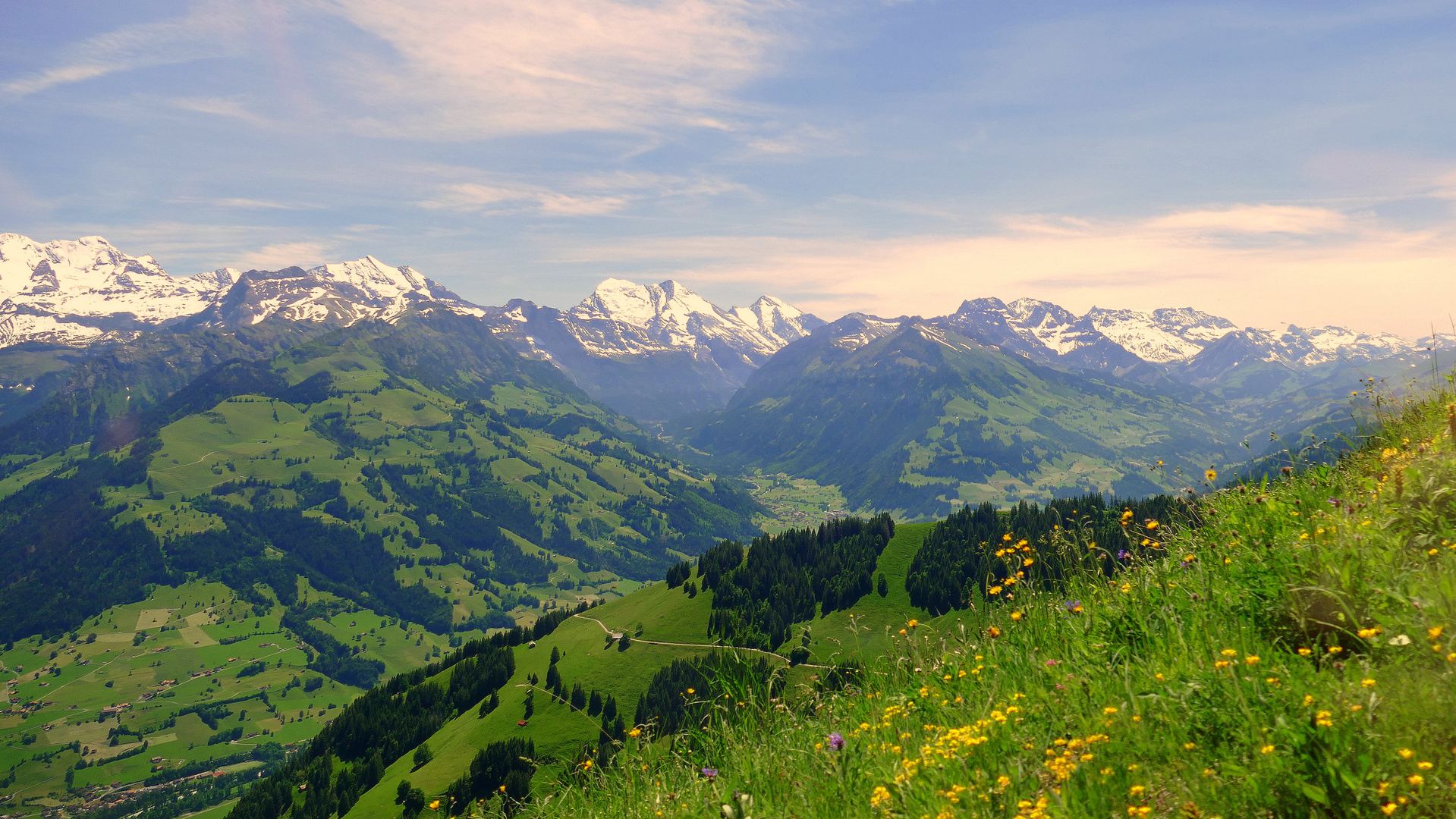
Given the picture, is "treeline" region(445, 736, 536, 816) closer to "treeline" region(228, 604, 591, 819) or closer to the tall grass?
"treeline" region(228, 604, 591, 819)

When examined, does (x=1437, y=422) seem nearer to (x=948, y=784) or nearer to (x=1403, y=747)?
(x=1403, y=747)

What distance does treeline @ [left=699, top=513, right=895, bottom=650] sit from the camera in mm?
143500

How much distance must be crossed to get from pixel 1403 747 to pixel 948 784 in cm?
310

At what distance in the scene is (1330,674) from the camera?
17.9ft

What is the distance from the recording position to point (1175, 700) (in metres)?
5.71

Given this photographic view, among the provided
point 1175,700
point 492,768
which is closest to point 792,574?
point 492,768

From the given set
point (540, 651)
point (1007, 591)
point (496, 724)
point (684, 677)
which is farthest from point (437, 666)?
point (1007, 591)

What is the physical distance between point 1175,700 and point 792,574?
156 m

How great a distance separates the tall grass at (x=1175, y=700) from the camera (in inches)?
189

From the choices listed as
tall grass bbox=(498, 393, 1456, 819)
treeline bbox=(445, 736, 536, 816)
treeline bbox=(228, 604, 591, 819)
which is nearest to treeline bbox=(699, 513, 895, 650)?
treeline bbox=(228, 604, 591, 819)

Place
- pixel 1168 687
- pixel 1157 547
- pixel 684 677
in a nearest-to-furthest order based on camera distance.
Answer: pixel 1168 687, pixel 1157 547, pixel 684 677

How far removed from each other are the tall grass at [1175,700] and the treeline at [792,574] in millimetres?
126431

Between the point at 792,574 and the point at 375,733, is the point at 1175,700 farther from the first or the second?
the point at 375,733

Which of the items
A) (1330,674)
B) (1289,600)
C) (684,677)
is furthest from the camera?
(684,677)
